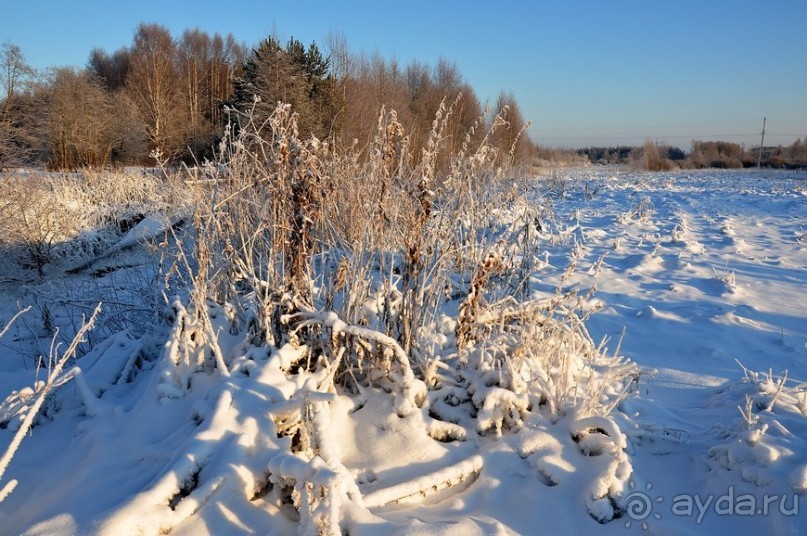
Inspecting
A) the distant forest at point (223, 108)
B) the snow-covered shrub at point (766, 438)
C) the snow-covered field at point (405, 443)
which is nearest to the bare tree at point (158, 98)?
the distant forest at point (223, 108)

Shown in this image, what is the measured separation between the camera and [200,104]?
33438 millimetres

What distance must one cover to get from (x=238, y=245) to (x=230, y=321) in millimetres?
613

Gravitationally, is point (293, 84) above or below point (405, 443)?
above

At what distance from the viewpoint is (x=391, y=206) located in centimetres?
298

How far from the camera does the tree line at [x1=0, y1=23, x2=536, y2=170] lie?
12219 millimetres

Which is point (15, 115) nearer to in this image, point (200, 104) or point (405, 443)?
point (405, 443)

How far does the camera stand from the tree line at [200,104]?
40.1 ft

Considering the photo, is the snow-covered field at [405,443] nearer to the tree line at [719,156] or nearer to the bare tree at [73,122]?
the bare tree at [73,122]

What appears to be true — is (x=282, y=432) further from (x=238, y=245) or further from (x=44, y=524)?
(x=238, y=245)

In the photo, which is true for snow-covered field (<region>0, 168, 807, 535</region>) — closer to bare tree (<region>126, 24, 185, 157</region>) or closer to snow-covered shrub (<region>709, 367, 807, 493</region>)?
snow-covered shrub (<region>709, 367, 807, 493</region>)

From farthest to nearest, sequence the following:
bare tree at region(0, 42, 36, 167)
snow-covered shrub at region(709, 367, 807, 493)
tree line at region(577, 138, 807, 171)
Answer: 1. tree line at region(577, 138, 807, 171)
2. bare tree at region(0, 42, 36, 167)
3. snow-covered shrub at region(709, 367, 807, 493)

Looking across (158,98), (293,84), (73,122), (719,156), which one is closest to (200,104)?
(158,98)

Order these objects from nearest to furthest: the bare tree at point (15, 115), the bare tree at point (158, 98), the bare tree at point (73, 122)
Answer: the bare tree at point (15, 115) < the bare tree at point (73, 122) < the bare tree at point (158, 98)

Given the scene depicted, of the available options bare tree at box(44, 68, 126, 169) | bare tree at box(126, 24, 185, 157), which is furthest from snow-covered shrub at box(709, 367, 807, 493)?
bare tree at box(126, 24, 185, 157)
